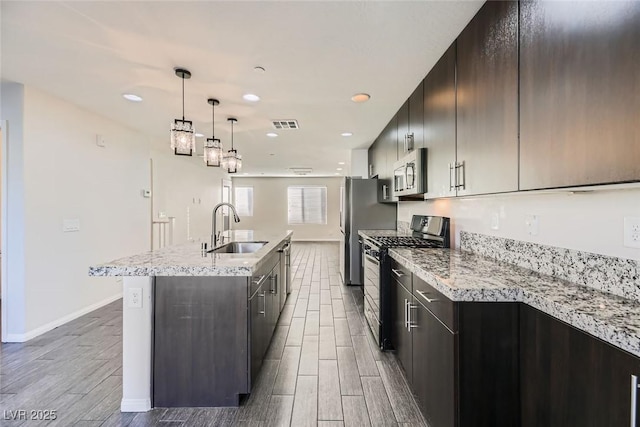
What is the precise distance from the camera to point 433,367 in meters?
1.61

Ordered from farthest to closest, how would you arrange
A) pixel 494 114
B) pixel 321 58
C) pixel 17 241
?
1. pixel 17 241
2. pixel 321 58
3. pixel 494 114

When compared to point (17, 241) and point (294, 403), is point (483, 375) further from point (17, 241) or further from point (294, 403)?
point (17, 241)

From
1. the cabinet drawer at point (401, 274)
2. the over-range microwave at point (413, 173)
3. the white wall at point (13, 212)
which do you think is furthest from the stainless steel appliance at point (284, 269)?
the white wall at point (13, 212)

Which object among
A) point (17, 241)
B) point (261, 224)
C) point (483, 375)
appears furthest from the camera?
point (261, 224)

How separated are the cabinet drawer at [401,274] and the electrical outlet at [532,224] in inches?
30.1

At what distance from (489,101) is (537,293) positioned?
1047mm

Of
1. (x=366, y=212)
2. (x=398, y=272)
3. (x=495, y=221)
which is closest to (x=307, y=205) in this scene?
(x=366, y=212)

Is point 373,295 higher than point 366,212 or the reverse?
the reverse

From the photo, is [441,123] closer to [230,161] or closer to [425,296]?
[425,296]

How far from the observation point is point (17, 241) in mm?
2918

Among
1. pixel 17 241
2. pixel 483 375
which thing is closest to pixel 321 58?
pixel 483 375

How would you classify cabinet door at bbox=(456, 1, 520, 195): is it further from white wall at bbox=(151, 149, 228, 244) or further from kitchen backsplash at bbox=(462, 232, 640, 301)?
white wall at bbox=(151, 149, 228, 244)

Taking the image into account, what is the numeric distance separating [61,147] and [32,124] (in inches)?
14.7

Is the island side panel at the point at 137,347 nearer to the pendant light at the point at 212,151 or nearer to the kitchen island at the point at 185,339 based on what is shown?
the kitchen island at the point at 185,339
